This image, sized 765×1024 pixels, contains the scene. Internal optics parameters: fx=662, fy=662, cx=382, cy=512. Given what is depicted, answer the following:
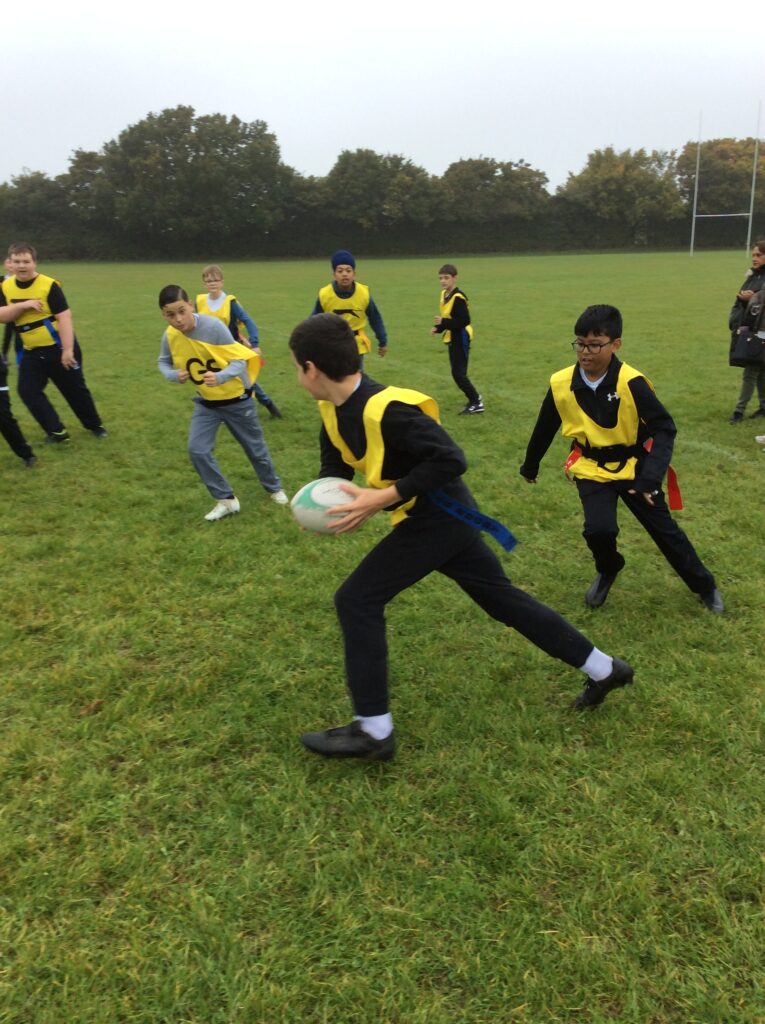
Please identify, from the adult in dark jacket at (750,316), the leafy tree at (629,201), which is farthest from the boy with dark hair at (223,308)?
the leafy tree at (629,201)

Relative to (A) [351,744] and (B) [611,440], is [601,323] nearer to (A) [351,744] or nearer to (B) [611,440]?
(B) [611,440]

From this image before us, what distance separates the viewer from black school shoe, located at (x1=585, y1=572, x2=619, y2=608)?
4.19 metres

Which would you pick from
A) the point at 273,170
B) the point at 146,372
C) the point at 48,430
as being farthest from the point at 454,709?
the point at 273,170

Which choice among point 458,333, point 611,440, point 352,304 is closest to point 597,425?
point 611,440

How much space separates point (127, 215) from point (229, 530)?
59.4 m

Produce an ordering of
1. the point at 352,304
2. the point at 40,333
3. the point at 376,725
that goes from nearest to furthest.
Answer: the point at 376,725, the point at 40,333, the point at 352,304

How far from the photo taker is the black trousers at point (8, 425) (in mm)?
6438

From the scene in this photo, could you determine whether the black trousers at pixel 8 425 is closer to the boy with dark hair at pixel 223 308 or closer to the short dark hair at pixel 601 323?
the boy with dark hair at pixel 223 308

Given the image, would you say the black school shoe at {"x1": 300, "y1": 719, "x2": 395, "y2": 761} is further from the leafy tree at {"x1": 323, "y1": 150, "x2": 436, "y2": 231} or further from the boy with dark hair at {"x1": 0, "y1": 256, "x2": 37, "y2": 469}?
the leafy tree at {"x1": 323, "y1": 150, "x2": 436, "y2": 231}

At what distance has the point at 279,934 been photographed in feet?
7.29

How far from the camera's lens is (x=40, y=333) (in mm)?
7031

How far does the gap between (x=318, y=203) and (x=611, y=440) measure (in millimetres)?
63306

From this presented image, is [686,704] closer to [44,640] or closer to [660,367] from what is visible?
[44,640]

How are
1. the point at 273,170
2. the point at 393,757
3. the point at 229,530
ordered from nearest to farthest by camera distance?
the point at 393,757, the point at 229,530, the point at 273,170
